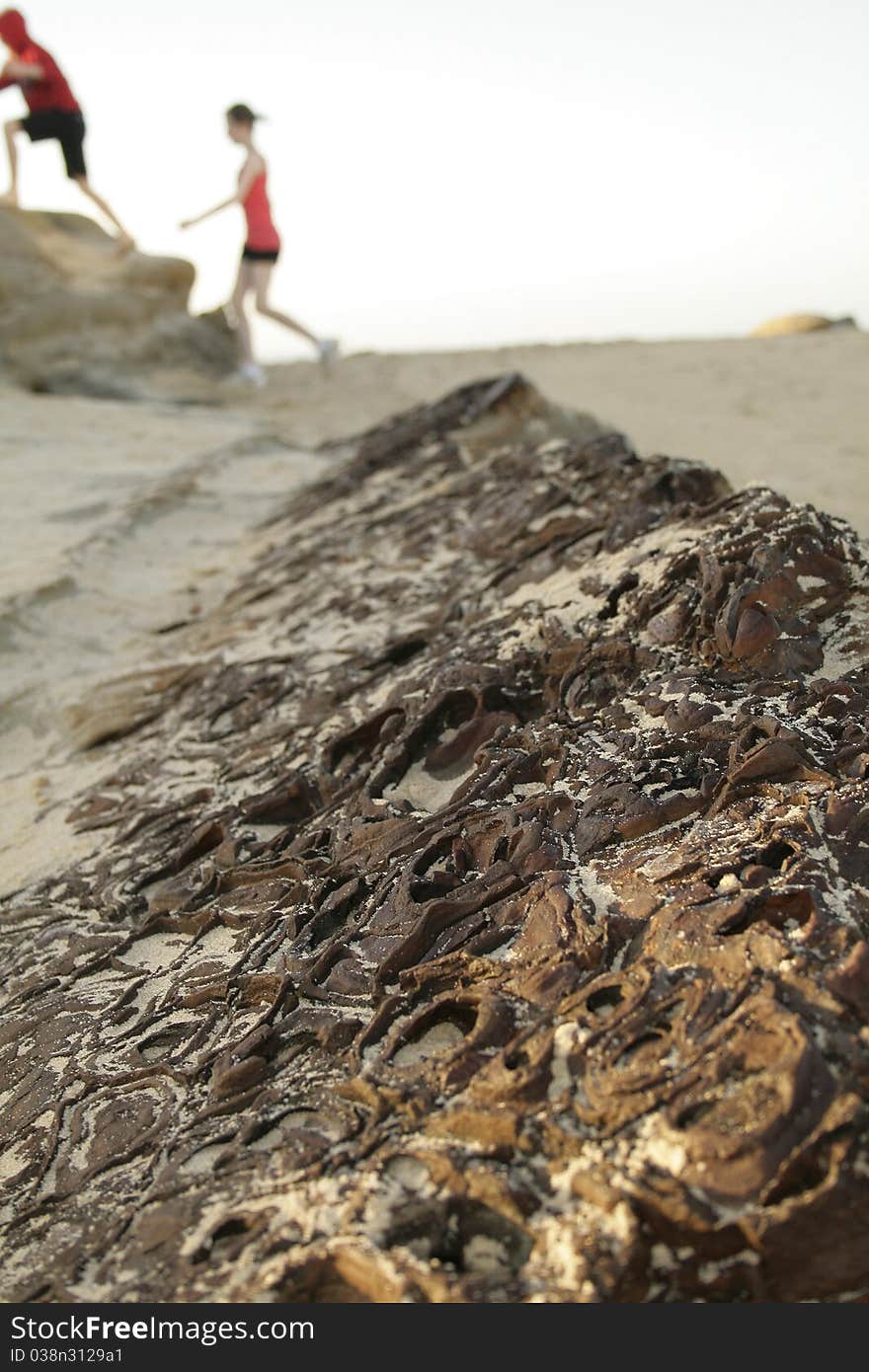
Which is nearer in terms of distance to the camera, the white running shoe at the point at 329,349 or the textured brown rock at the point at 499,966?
the textured brown rock at the point at 499,966

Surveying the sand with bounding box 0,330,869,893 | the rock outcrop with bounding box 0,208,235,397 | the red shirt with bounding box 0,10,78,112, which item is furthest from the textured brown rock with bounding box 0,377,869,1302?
the rock outcrop with bounding box 0,208,235,397

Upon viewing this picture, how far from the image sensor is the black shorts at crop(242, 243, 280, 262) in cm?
726

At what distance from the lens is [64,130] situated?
768 cm

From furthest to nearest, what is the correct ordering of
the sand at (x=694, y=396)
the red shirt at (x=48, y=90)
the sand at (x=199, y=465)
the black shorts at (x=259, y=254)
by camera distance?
1. the red shirt at (x=48, y=90)
2. the black shorts at (x=259, y=254)
3. the sand at (x=694, y=396)
4. the sand at (x=199, y=465)

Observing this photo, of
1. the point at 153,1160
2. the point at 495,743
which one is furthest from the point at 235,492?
the point at 153,1160

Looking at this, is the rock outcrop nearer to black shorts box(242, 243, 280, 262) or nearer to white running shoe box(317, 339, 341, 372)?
white running shoe box(317, 339, 341, 372)

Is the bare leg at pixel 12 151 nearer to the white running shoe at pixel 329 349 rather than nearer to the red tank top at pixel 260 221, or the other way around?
the red tank top at pixel 260 221

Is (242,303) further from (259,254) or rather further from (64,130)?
(64,130)

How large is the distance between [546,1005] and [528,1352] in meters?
0.41

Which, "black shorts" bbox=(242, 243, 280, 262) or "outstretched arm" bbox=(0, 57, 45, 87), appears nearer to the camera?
"black shorts" bbox=(242, 243, 280, 262)

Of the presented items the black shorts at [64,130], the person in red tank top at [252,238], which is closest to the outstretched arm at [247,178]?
the person in red tank top at [252,238]

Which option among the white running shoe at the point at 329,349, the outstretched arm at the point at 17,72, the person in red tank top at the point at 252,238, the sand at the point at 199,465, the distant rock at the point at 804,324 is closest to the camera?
the sand at the point at 199,465

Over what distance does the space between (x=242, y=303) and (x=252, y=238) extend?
0.50 m

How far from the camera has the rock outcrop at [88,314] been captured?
28.9 feet
